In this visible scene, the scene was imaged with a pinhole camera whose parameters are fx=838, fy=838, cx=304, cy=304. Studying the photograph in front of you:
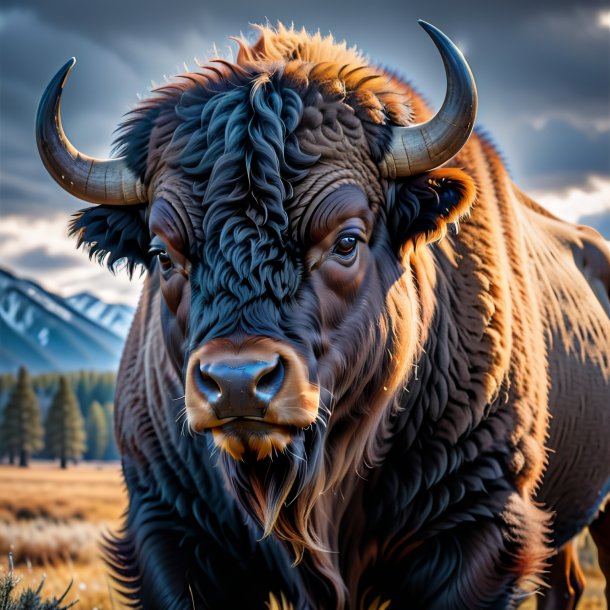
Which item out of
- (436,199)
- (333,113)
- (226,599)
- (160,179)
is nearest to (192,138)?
(160,179)

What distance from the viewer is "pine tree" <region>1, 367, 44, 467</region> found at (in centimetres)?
2669

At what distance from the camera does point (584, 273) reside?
6734mm

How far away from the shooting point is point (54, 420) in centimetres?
2741

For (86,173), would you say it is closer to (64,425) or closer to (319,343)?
(319,343)

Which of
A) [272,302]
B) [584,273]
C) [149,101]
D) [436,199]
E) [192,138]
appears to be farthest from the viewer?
[584,273]

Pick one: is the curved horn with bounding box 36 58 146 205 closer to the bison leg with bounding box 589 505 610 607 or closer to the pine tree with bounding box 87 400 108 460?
the bison leg with bounding box 589 505 610 607

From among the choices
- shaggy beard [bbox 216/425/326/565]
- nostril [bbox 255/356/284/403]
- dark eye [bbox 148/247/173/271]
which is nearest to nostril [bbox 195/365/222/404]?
nostril [bbox 255/356/284/403]

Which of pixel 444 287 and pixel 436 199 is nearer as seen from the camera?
pixel 436 199

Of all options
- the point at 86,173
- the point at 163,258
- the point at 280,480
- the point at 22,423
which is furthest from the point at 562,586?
the point at 22,423

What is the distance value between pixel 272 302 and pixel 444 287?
1382mm

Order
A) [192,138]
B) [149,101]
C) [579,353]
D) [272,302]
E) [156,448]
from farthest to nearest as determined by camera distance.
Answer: [579,353], [156,448], [149,101], [192,138], [272,302]

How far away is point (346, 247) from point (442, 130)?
2.36 feet

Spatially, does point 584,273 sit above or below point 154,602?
above

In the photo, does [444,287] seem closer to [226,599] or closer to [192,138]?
[192,138]
